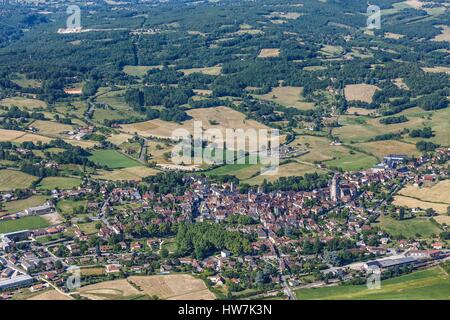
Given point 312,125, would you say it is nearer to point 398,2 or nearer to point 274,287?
point 274,287

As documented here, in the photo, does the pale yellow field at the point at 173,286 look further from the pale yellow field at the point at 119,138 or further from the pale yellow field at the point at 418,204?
the pale yellow field at the point at 119,138

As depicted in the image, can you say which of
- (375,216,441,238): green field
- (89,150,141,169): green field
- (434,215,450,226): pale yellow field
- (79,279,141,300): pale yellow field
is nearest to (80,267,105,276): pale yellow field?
(79,279,141,300): pale yellow field

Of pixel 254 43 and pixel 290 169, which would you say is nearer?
pixel 290 169

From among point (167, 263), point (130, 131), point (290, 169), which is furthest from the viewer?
point (130, 131)

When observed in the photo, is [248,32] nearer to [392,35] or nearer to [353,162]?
[392,35]

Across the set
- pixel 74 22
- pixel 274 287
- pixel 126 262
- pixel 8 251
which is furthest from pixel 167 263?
pixel 74 22

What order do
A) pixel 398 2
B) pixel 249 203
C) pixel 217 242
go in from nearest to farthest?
pixel 217 242, pixel 249 203, pixel 398 2
